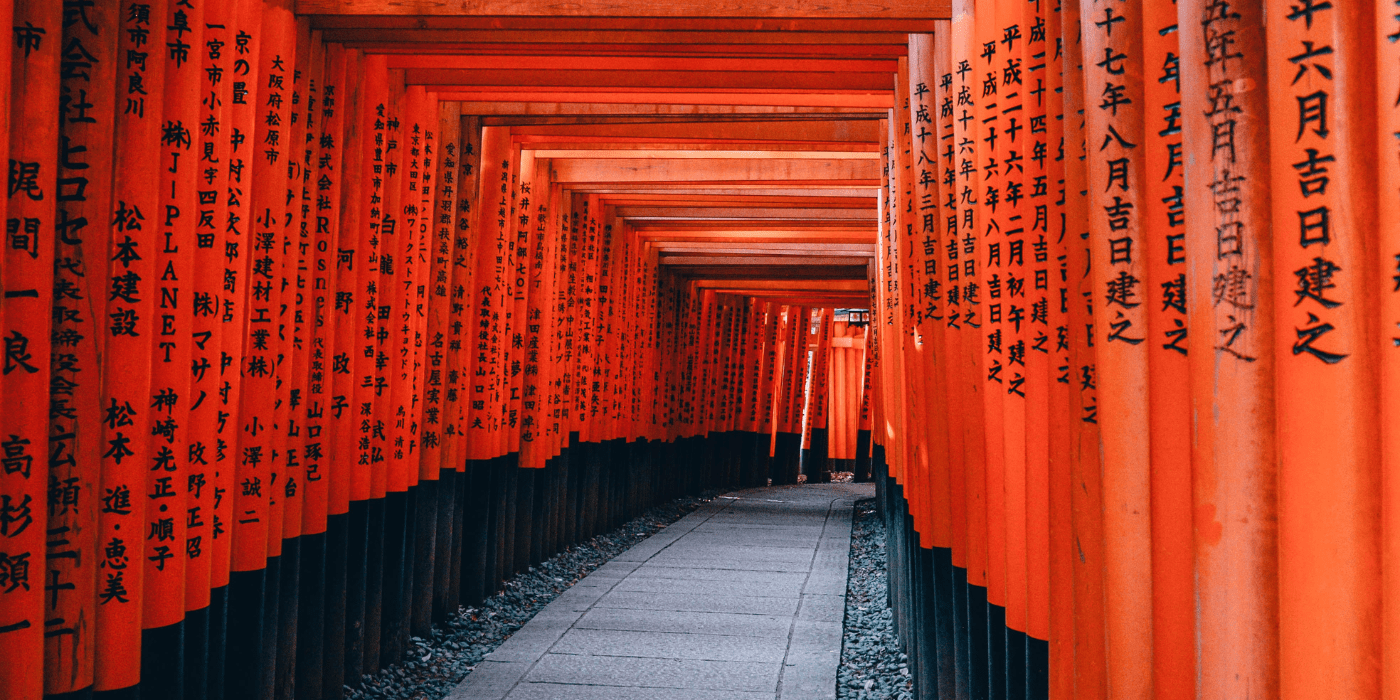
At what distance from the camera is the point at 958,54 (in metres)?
3.33

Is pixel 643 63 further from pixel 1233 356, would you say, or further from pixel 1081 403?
pixel 1233 356

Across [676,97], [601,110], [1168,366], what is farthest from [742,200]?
[1168,366]

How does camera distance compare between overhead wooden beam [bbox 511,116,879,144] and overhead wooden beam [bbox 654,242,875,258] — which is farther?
overhead wooden beam [bbox 654,242,875,258]

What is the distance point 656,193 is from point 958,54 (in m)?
6.34

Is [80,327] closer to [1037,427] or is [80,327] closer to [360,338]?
[360,338]

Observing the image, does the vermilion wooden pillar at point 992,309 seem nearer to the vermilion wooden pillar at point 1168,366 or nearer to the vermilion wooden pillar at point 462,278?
the vermilion wooden pillar at point 1168,366

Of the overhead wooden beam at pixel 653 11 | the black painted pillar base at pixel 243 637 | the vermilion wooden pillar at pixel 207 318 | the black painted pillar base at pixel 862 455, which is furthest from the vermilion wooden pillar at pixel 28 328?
the black painted pillar base at pixel 862 455

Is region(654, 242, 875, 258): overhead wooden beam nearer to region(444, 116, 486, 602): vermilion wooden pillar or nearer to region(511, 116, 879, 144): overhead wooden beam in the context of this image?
region(511, 116, 879, 144): overhead wooden beam

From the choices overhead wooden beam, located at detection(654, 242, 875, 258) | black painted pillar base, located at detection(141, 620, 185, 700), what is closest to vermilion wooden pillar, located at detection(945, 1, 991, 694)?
black painted pillar base, located at detection(141, 620, 185, 700)

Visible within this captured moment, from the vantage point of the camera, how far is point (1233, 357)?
1.48 m

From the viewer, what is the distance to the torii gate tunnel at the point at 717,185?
4.43 ft

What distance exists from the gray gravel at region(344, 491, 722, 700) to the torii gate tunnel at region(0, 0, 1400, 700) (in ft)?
0.52

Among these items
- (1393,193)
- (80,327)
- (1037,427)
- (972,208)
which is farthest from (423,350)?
(1393,193)

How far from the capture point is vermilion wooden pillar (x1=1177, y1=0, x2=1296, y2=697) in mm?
1448
